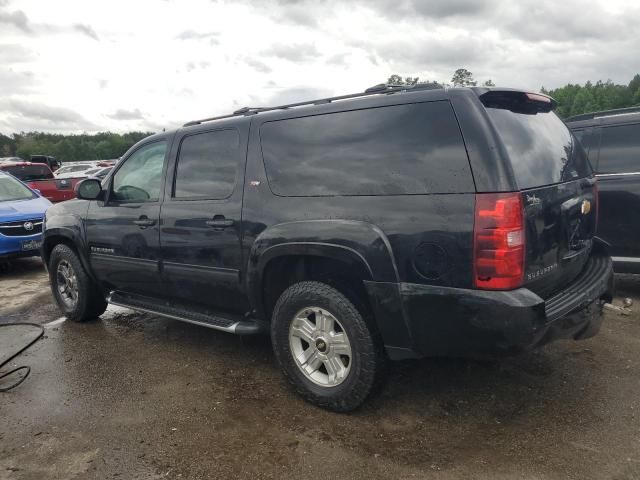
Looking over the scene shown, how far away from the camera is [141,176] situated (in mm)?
4520

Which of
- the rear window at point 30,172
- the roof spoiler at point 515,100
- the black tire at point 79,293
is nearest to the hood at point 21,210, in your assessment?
the black tire at point 79,293

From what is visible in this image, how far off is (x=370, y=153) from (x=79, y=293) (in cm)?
358

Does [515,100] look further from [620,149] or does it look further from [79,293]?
[79,293]

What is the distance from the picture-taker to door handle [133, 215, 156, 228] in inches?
166

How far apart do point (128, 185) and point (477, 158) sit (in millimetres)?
3197

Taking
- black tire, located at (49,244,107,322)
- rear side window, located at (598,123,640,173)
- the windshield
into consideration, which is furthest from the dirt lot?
the windshield

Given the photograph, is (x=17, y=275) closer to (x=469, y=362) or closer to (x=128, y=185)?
(x=128, y=185)

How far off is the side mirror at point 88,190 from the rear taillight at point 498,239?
3.54 meters

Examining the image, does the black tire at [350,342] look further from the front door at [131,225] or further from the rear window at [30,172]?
the rear window at [30,172]

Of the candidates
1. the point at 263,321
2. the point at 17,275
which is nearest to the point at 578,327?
the point at 263,321

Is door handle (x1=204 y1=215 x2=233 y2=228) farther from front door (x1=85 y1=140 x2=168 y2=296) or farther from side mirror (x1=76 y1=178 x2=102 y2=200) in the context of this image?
side mirror (x1=76 y1=178 x2=102 y2=200)

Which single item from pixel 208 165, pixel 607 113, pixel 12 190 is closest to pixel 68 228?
pixel 208 165

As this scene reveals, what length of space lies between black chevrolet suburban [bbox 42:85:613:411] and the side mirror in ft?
2.41

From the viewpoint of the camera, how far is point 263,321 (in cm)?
366
